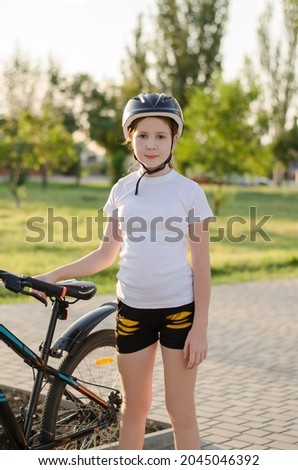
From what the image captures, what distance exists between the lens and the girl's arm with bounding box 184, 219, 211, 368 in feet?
11.4

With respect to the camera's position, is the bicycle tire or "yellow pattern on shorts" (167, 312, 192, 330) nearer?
"yellow pattern on shorts" (167, 312, 192, 330)

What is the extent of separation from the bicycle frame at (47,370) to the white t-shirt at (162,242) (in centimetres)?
50

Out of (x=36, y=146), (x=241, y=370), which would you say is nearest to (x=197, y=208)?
(x=241, y=370)

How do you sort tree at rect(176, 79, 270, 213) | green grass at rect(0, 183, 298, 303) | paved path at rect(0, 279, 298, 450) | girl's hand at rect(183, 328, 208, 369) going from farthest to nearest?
tree at rect(176, 79, 270, 213)
green grass at rect(0, 183, 298, 303)
paved path at rect(0, 279, 298, 450)
girl's hand at rect(183, 328, 208, 369)

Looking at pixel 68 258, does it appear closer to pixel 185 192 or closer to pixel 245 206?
pixel 185 192

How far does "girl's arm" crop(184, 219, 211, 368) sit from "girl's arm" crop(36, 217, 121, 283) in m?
0.41

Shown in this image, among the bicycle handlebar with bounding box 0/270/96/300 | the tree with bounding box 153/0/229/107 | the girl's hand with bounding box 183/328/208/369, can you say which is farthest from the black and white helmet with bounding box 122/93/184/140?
the tree with bounding box 153/0/229/107

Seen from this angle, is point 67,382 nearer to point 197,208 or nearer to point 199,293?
point 199,293

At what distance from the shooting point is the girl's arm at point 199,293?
347 centimetres

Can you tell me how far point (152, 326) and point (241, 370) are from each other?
3.83 m

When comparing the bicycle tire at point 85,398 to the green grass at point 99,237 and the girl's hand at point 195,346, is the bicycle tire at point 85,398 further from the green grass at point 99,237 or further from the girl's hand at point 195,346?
the green grass at point 99,237

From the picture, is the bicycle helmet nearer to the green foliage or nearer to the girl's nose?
the girl's nose

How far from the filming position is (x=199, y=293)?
3.50 m

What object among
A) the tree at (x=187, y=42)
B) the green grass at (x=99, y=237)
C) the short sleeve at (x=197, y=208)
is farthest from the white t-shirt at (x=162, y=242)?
the tree at (x=187, y=42)
